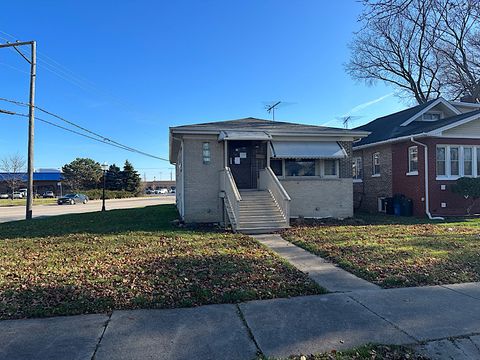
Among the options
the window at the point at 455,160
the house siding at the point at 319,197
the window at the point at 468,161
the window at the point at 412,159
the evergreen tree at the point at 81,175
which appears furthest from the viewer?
the evergreen tree at the point at 81,175

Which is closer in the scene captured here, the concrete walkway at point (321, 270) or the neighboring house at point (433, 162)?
the concrete walkway at point (321, 270)

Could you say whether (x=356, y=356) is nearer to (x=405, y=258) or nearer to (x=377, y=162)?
(x=405, y=258)

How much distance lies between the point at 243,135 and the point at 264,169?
5.76 feet

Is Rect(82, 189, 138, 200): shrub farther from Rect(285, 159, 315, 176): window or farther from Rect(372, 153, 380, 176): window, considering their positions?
Rect(285, 159, 315, 176): window

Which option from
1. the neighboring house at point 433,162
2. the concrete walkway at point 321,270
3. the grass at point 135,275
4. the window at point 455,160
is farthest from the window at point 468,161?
the grass at point 135,275

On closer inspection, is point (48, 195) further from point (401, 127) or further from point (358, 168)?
point (401, 127)

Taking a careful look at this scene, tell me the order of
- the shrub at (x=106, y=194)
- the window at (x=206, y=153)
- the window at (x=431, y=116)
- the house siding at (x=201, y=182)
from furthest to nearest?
Result: the shrub at (x=106, y=194) → the window at (x=431, y=116) → the window at (x=206, y=153) → the house siding at (x=201, y=182)

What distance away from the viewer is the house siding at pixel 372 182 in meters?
18.3

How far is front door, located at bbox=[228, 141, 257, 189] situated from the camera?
15.2 meters

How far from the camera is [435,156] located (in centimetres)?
1567

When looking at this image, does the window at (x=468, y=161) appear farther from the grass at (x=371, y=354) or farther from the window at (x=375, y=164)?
the grass at (x=371, y=354)

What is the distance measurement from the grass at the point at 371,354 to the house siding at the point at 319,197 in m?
11.4

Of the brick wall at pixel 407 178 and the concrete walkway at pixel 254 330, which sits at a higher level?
the brick wall at pixel 407 178

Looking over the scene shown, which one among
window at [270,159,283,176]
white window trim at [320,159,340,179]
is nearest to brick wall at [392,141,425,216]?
white window trim at [320,159,340,179]
